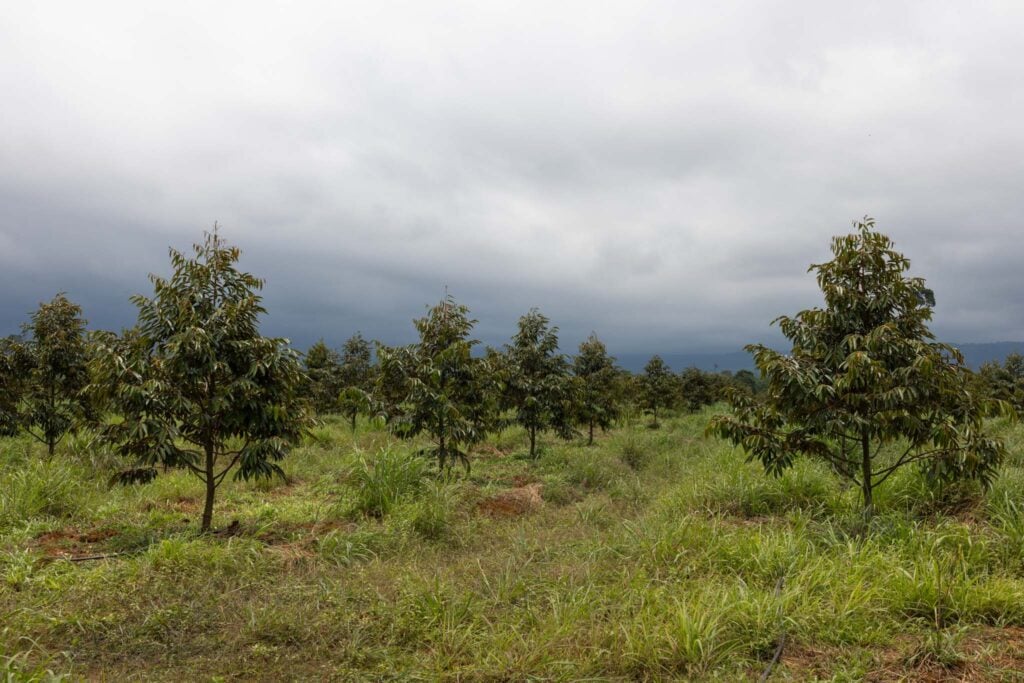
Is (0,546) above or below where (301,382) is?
below

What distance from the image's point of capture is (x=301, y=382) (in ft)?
27.9

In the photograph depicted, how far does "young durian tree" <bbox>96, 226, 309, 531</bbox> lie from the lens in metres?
7.39

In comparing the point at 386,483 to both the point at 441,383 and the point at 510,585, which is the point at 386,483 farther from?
the point at 510,585

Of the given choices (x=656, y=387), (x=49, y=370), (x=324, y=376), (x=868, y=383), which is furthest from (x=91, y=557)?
(x=656, y=387)

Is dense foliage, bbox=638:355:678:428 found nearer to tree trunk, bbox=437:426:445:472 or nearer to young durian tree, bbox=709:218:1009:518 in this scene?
tree trunk, bbox=437:426:445:472

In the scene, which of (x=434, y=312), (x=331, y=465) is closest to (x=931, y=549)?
(x=434, y=312)

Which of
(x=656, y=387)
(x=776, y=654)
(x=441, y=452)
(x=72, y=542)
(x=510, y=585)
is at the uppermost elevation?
(x=656, y=387)

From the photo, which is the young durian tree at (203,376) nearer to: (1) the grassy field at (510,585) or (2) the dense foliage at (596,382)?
(1) the grassy field at (510,585)

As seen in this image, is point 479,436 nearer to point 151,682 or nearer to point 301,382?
point 301,382

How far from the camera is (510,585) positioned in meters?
5.91

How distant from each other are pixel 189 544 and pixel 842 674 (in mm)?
7442

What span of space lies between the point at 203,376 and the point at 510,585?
5544mm

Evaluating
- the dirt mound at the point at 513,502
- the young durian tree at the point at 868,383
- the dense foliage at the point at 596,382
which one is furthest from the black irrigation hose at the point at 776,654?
the dense foliage at the point at 596,382

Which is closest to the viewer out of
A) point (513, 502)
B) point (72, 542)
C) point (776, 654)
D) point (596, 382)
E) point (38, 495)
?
point (776, 654)
